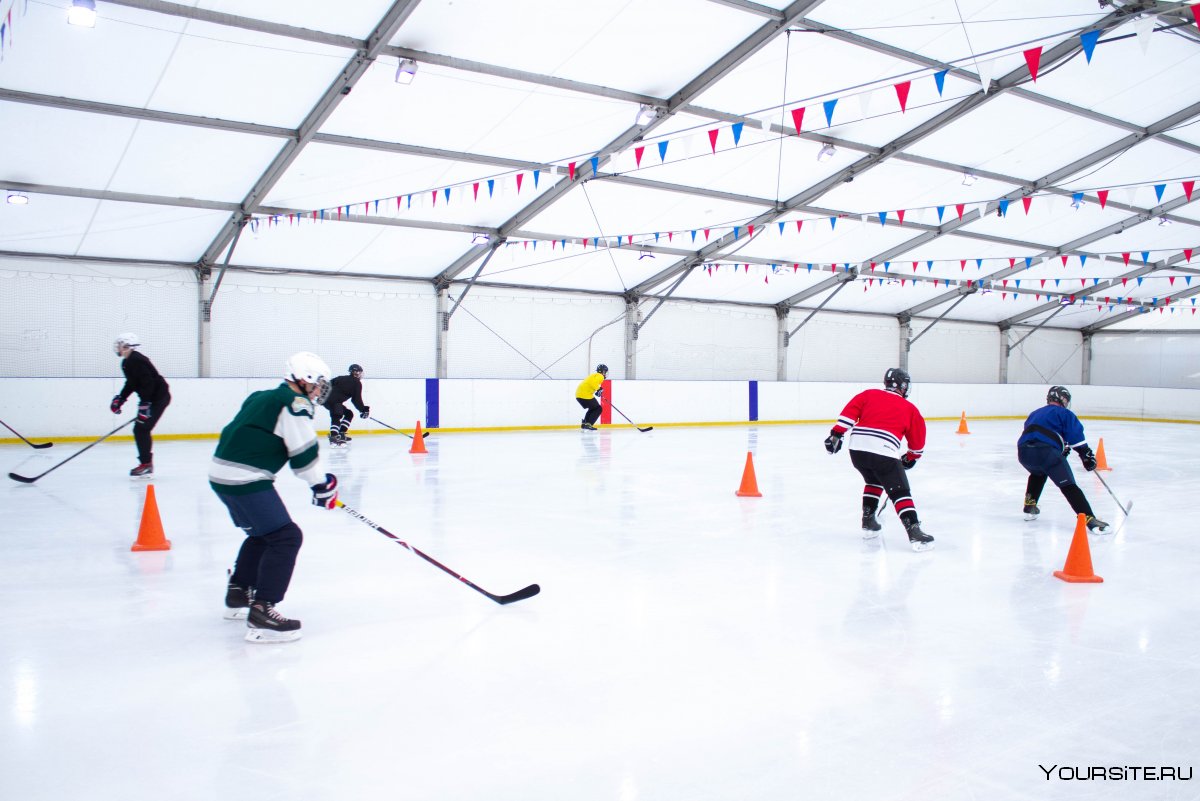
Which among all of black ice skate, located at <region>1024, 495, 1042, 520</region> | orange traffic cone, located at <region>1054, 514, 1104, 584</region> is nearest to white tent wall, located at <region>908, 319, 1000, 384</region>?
black ice skate, located at <region>1024, 495, 1042, 520</region>

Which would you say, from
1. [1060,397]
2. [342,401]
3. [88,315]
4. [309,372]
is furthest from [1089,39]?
[88,315]

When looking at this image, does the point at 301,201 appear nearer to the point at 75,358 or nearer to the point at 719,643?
the point at 75,358

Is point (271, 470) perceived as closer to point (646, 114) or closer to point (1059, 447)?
point (1059, 447)

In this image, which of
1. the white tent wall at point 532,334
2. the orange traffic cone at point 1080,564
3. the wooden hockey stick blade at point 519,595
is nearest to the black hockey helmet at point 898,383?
the orange traffic cone at point 1080,564

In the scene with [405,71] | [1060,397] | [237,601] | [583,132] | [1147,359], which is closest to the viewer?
[237,601]

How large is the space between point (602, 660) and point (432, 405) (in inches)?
441

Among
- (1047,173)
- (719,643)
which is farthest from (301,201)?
(1047,173)

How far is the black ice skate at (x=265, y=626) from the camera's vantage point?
3211 millimetres

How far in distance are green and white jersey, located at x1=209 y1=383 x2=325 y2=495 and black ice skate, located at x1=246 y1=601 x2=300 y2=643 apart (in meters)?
0.47

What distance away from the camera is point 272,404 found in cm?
314

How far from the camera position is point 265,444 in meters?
3.18

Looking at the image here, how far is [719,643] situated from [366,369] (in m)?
11.8

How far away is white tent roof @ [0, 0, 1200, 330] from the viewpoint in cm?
768

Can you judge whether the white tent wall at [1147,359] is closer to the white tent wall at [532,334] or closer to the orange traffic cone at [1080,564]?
the white tent wall at [532,334]
